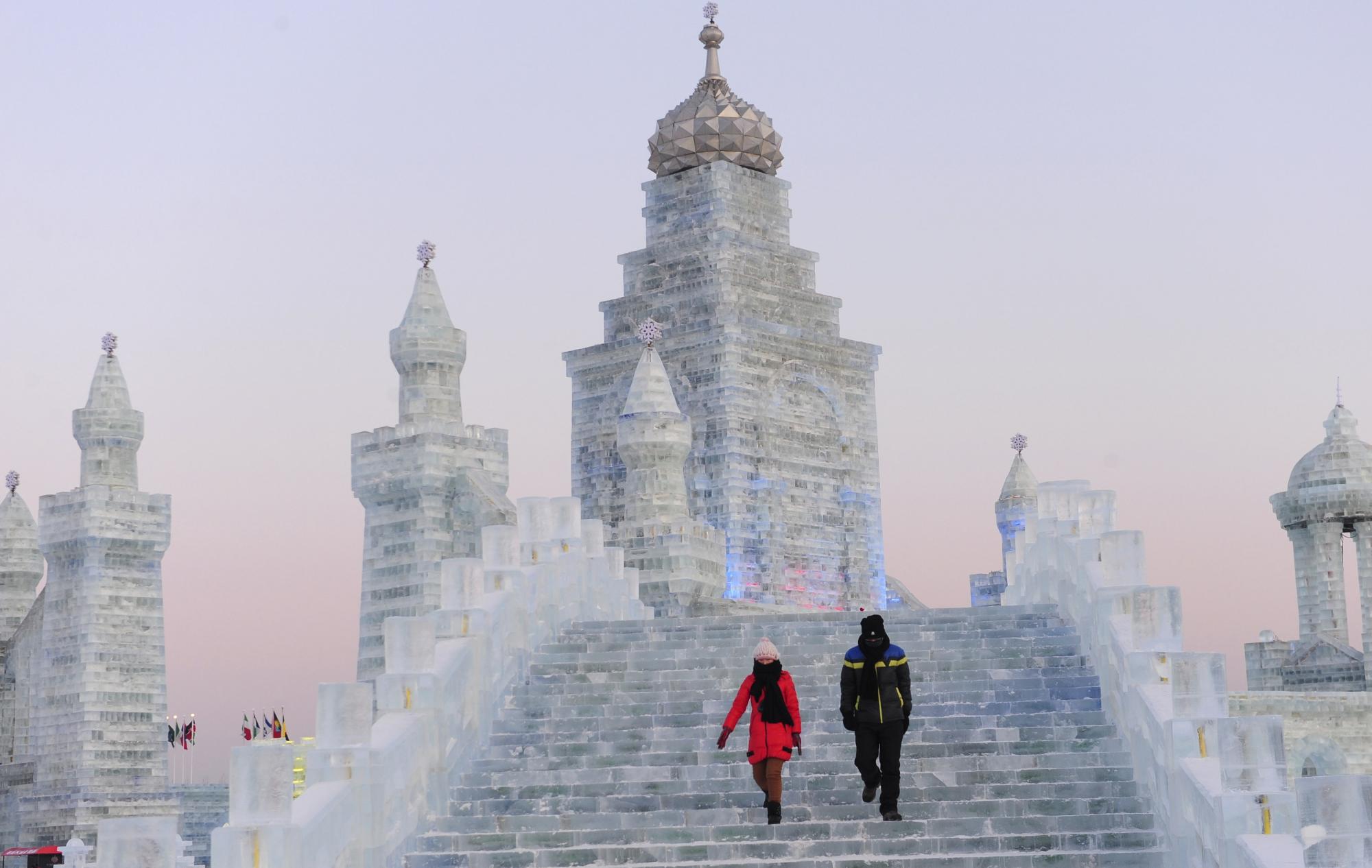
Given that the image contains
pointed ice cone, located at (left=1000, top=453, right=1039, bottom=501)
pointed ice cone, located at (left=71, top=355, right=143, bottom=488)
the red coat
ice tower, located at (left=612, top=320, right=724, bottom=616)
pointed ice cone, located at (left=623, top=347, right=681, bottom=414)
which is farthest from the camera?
pointed ice cone, located at (left=1000, top=453, right=1039, bottom=501)

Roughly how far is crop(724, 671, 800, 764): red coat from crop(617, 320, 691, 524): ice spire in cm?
2163

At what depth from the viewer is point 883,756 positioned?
46.6 ft

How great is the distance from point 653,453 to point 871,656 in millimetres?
22657

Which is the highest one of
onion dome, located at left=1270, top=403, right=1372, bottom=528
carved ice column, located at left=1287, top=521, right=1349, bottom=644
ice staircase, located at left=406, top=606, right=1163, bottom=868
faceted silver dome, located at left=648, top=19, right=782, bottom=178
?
faceted silver dome, located at left=648, top=19, right=782, bottom=178

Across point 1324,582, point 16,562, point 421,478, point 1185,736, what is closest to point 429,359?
point 421,478

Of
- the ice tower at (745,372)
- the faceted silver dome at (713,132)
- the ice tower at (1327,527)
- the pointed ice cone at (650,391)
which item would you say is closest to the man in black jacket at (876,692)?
the pointed ice cone at (650,391)

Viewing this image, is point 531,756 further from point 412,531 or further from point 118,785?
point 118,785

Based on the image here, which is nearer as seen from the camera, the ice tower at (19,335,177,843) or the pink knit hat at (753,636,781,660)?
the pink knit hat at (753,636,781,660)

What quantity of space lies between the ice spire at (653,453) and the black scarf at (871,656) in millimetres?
21850

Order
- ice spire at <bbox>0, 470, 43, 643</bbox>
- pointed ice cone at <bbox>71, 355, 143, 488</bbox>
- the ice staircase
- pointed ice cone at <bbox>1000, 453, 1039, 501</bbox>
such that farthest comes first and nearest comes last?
pointed ice cone at <bbox>1000, 453, 1039, 501</bbox> < ice spire at <bbox>0, 470, 43, 643</bbox> < pointed ice cone at <bbox>71, 355, 143, 488</bbox> < the ice staircase

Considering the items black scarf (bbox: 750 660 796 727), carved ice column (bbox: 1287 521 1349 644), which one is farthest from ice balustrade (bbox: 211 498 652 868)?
carved ice column (bbox: 1287 521 1349 644)

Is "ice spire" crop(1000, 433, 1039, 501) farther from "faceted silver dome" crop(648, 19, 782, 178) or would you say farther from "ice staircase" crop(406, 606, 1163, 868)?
"ice staircase" crop(406, 606, 1163, 868)

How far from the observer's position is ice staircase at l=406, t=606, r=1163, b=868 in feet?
47.8

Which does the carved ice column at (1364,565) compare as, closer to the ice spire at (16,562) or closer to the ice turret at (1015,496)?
the ice turret at (1015,496)
